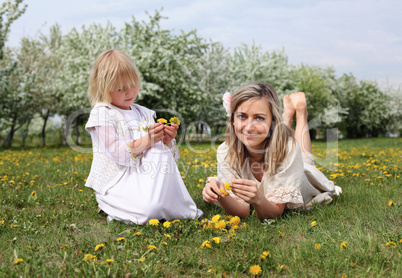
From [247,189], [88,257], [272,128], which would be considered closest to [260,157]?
[272,128]

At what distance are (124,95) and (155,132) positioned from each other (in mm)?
523

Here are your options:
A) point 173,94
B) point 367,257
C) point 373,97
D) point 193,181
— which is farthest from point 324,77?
point 367,257

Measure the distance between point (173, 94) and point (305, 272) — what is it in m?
17.3

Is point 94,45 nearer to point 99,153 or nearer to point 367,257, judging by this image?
point 99,153

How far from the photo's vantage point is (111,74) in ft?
10.4

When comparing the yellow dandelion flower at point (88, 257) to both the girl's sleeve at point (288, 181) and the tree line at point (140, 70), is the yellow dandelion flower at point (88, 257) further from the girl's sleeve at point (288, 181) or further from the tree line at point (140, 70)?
the tree line at point (140, 70)

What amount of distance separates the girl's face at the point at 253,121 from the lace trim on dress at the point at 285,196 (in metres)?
0.47

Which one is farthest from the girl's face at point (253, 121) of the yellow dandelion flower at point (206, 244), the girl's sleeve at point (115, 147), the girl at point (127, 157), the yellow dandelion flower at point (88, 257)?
the yellow dandelion flower at point (88, 257)

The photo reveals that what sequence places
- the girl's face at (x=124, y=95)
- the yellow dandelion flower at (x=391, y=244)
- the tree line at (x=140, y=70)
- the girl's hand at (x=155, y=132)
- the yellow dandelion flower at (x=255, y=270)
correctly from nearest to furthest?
the yellow dandelion flower at (x=255, y=270) < the yellow dandelion flower at (x=391, y=244) < the girl's hand at (x=155, y=132) < the girl's face at (x=124, y=95) < the tree line at (x=140, y=70)

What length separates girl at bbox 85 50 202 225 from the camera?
123 inches

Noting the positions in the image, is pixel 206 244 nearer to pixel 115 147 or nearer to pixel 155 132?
pixel 155 132

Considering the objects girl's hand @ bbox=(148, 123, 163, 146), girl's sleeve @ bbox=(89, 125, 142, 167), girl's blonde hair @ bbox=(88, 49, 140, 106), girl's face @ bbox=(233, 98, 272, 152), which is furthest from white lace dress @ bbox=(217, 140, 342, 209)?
girl's blonde hair @ bbox=(88, 49, 140, 106)

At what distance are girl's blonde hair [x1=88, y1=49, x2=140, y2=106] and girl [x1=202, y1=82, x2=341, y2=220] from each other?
943mm

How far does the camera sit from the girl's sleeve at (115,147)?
3.20m
